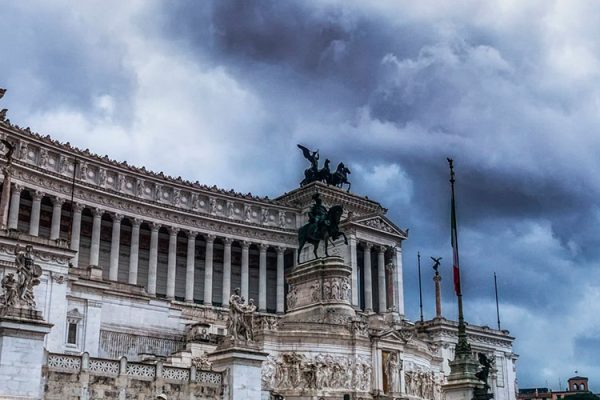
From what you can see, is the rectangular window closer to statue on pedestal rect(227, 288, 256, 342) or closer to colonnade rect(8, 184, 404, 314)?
colonnade rect(8, 184, 404, 314)

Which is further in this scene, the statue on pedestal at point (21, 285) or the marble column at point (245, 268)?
the marble column at point (245, 268)

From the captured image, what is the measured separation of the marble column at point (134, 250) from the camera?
77875 millimetres

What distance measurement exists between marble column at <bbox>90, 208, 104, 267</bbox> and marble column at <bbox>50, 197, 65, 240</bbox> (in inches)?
135

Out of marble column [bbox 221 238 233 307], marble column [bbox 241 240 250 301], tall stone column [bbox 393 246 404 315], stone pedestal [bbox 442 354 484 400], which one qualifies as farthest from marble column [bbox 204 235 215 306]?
stone pedestal [bbox 442 354 484 400]

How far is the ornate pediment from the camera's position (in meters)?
91.4

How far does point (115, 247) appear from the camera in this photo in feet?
257

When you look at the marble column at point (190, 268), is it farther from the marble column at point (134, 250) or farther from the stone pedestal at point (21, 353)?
the stone pedestal at point (21, 353)

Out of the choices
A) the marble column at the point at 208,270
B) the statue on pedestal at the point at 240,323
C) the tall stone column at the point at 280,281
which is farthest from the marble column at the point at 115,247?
the statue on pedestal at the point at 240,323

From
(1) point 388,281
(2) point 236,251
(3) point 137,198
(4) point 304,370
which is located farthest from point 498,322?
(4) point 304,370

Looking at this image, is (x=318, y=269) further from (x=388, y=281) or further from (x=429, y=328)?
(x=388, y=281)

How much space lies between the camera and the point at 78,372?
30266mm

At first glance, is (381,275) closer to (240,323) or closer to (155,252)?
(155,252)

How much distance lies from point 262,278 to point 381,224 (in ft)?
49.5

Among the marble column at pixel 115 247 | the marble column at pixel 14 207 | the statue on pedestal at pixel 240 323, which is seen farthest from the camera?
the marble column at pixel 115 247
